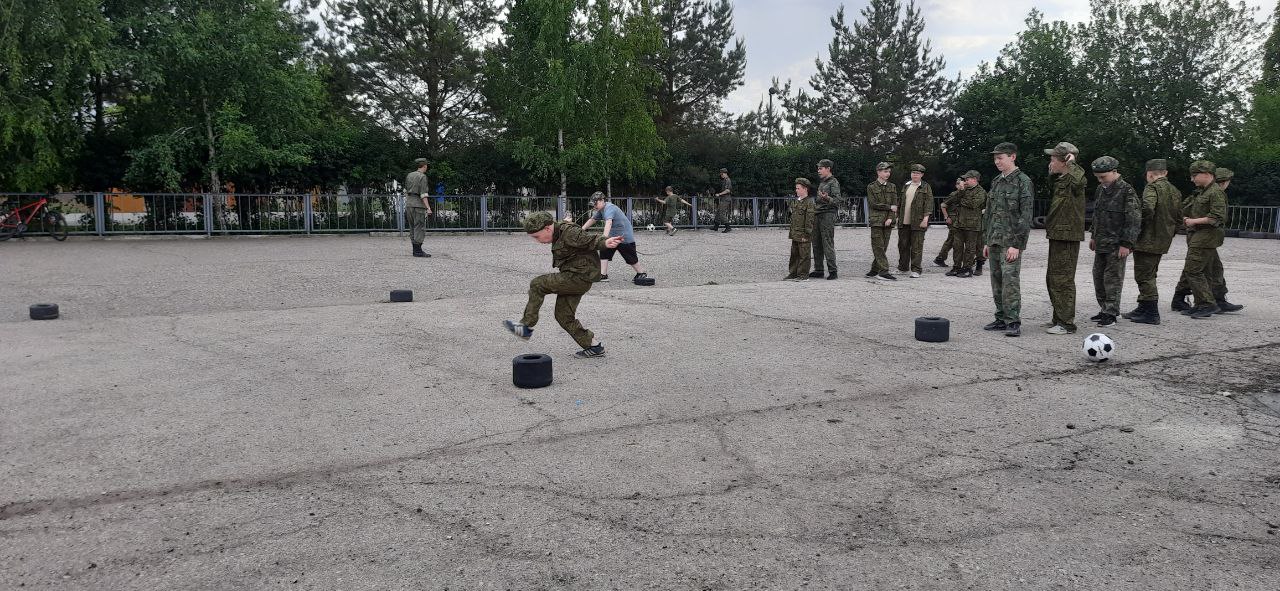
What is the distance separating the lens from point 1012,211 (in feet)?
26.2

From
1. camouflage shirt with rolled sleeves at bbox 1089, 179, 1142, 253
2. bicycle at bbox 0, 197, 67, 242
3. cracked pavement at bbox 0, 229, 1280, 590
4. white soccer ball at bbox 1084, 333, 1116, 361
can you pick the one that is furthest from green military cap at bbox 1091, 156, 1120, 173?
bicycle at bbox 0, 197, 67, 242

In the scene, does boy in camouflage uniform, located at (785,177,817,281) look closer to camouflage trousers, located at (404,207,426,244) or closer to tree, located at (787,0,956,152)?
camouflage trousers, located at (404,207,426,244)

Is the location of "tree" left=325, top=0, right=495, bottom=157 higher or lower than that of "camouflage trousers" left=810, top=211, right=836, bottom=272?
higher

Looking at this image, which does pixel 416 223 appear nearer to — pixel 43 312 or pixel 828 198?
pixel 43 312

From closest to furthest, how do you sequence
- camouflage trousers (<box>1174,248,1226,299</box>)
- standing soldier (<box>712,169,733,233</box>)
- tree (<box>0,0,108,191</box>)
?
camouflage trousers (<box>1174,248,1226,299</box>) < tree (<box>0,0,108,191</box>) < standing soldier (<box>712,169,733,233</box>)

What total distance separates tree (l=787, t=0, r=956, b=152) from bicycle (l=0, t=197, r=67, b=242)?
4103 cm

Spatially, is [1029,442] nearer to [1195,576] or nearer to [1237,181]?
[1195,576]

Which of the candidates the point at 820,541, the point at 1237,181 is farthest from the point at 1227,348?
the point at 1237,181

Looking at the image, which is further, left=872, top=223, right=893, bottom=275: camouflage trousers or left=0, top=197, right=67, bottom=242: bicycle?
left=0, top=197, right=67, bottom=242: bicycle

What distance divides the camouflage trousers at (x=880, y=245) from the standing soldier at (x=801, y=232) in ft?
3.71

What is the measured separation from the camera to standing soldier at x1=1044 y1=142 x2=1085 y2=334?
8023mm

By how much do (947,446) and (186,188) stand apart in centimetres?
2666

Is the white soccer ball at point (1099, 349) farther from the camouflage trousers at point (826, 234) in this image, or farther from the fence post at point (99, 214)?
the fence post at point (99, 214)

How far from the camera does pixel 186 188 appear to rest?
25.4 metres
